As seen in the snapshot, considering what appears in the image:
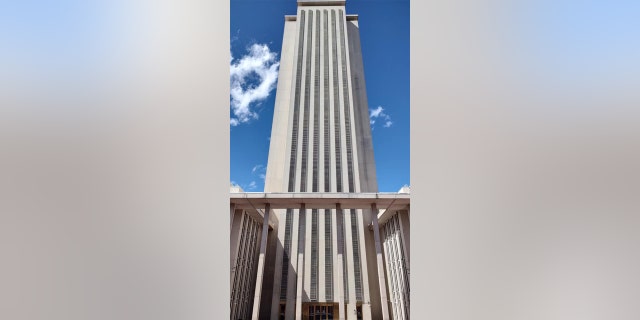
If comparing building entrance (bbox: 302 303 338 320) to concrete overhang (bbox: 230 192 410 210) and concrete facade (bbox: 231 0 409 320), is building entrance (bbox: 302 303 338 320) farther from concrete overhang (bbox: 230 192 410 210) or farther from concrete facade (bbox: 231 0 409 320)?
concrete overhang (bbox: 230 192 410 210)

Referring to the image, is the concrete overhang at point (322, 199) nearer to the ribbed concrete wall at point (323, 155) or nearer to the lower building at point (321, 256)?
the lower building at point (321, 256)

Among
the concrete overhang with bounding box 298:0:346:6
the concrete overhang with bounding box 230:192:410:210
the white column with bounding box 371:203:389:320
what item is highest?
the concrete overhang with bounding box 298:0:346:6

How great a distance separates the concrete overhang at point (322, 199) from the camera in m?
18.6

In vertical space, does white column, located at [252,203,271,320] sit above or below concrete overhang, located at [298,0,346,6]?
below

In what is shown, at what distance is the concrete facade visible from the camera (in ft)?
63.6

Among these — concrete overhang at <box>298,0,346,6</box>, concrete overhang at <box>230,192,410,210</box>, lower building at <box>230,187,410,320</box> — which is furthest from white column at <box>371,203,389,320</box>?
concrete overhang at <box>298,0,346,6</box>

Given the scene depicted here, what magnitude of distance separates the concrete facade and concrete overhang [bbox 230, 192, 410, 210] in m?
0.06

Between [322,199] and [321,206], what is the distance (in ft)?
6.19

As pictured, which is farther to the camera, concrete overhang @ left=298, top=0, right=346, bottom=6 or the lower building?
concrete overhang @ left=298, top=0, right=346, bottom=6

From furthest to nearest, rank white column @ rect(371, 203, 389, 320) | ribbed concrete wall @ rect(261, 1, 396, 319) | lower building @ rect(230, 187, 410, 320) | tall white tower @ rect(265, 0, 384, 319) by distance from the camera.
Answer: ribbed concrete wall @ rect(261, 1, 396, 319), tall white tower @ rect(265, 0, 384, 319), lower building @ rect(230, 187, 410, 320), white column @ rect(371, 203, 389, 320)
